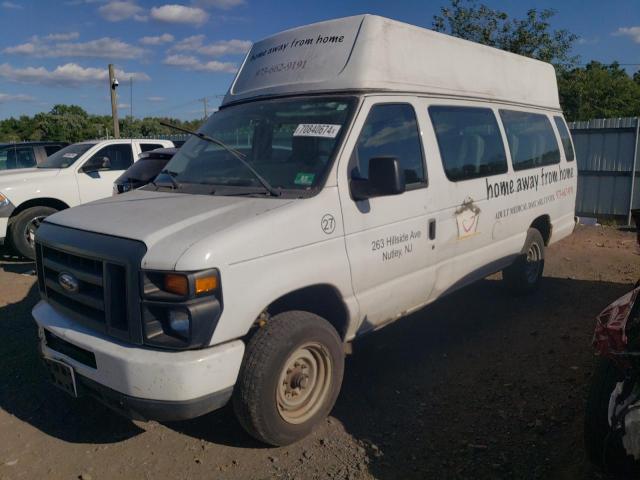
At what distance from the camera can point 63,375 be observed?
3.19 metres

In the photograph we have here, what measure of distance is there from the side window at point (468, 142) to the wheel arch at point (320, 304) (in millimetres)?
1538

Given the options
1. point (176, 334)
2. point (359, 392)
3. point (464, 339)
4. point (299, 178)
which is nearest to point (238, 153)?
point (299, 178)

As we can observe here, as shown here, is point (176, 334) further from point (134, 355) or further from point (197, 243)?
point (197, 243)

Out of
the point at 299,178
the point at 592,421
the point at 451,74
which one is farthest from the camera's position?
the point at 451,74

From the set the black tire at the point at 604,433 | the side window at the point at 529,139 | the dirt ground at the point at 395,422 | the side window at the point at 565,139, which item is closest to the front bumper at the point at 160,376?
the dirt ground at the point at 395,422

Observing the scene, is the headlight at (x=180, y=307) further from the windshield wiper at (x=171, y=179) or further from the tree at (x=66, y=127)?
the tree at (x=66, y=127)

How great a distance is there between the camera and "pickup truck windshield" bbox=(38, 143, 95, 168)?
9330 millimetres

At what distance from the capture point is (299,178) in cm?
348

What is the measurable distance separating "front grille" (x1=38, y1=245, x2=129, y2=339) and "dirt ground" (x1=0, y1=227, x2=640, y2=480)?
3.13 feet

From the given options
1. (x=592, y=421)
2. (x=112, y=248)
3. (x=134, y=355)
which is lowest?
(x=592, y=421)

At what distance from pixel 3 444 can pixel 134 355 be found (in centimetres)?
154

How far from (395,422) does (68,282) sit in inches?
90.9

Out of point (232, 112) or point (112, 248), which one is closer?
point (112, 248)

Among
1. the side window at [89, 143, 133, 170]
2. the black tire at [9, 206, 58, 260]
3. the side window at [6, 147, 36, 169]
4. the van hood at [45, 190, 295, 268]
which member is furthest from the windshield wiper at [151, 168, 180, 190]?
the side window at [6, 147, 36, 169]
